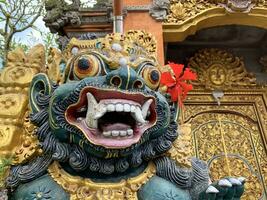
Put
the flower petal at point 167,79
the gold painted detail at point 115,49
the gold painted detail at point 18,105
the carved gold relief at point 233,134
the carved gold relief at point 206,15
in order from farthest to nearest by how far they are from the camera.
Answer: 1. the carved gold relief at point 233,134
2. the carved gold relief at point 206,15
3. the flower petal at point 167,79
4. the gold painted detail at point 18,105
5. the gold painted detail at point 115,49

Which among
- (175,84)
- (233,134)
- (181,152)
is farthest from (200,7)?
(181,152)

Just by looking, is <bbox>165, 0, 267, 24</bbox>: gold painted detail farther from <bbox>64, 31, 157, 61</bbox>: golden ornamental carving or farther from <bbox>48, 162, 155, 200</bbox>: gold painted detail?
<bbox>48, 162, 155, 200</bbox>: gold painted detail

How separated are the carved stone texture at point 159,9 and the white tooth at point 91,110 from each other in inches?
124

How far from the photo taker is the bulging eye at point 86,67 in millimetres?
1928

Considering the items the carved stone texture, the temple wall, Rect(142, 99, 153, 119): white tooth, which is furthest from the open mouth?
the carved stone texture

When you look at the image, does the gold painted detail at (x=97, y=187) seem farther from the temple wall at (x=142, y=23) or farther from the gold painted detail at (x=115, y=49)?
the temple wall at (x=142, y=23)

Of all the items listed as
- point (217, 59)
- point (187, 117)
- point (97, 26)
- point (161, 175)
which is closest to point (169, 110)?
point (161, 175)

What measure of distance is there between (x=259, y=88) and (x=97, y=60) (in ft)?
14.9

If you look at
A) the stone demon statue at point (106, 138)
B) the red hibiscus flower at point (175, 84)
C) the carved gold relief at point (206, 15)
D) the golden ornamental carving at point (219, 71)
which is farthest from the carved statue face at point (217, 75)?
the stone demon statue at point (106, 138)

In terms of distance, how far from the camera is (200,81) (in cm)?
584

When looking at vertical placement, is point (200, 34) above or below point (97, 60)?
above

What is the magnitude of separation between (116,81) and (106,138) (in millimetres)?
294

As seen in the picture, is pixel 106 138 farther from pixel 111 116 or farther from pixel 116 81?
pixel 116 81

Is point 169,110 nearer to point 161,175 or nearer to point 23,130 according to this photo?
point 161,175
